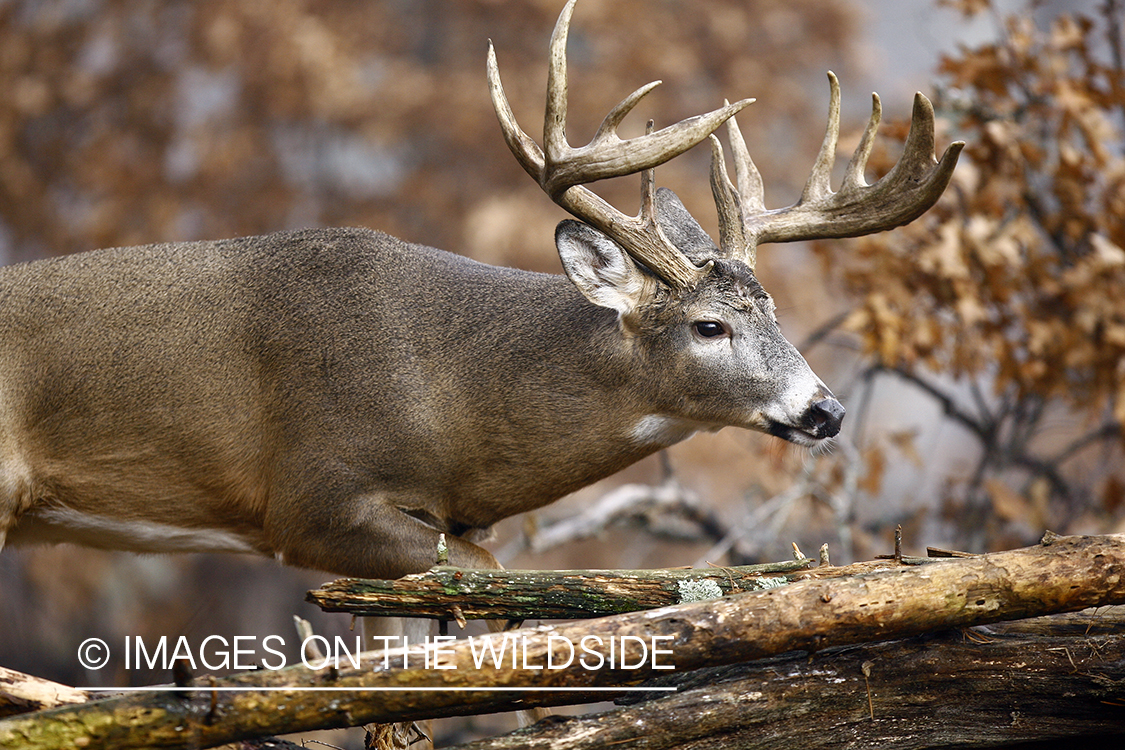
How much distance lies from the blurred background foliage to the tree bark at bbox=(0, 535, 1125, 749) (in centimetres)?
333

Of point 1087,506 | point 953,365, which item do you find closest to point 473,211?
point 953,365

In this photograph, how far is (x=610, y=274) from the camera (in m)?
4.92

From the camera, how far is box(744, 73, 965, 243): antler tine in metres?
4.90

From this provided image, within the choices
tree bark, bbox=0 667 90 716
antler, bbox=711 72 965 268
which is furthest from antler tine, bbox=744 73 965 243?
tree bark, bbox=0 667 90 716

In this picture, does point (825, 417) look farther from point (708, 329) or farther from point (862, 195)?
point (862, 195)

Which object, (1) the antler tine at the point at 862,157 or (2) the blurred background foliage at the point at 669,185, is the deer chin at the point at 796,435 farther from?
(2) the blurred background foliage at the point at 669,185

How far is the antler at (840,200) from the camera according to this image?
4.94m

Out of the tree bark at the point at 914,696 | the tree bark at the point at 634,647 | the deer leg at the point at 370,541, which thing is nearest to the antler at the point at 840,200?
the deer leg at the point at 370,541

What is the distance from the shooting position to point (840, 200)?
17.0 feet

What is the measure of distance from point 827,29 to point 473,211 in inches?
215

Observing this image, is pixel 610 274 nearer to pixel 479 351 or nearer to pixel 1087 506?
pixel 479 351

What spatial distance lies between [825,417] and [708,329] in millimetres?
619

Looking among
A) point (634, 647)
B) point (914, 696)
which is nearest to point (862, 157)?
point (914, 696)

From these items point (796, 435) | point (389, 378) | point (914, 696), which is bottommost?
point (914, 696)
